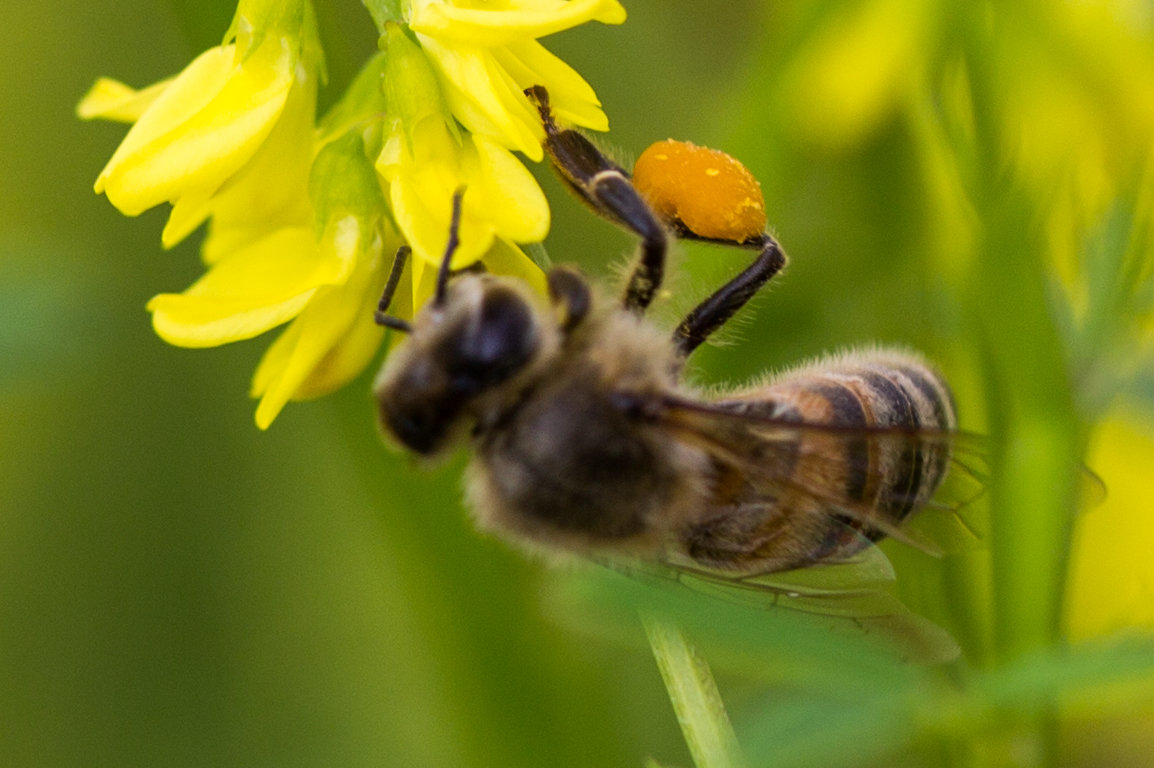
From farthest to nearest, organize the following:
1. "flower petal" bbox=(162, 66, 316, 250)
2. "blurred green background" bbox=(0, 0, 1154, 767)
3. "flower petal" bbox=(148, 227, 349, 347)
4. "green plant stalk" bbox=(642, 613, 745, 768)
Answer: "blurred green background" bbox=(0, 0, 1154, 767) < "flower petal" bbox=(162, 66, 316, 250) < "flower petal" bbox=(148, 227, 349, 347) < "green plant stalk" bbox=(642, 613, 745, 768)

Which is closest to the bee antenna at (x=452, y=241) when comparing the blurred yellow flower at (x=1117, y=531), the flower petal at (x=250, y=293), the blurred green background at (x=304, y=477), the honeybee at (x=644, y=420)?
the honeybee at (x=644, y=420)

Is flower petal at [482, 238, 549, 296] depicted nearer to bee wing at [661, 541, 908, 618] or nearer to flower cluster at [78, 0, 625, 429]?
flower cluster at [78, 0, 625, 429]

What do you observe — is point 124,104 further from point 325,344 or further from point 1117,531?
point 1117,531

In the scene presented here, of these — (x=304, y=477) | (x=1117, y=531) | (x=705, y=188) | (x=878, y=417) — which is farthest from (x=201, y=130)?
(x=1117, y=531)

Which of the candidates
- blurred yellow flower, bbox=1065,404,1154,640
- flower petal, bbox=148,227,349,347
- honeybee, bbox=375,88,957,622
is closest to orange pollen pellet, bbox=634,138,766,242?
honeybee, bbox=375,88,957,622

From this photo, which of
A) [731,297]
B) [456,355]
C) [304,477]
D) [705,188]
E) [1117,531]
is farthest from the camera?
[304,477]

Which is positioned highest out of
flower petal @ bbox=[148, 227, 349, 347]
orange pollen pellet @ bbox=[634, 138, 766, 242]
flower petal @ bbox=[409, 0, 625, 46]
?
flower petal @ bbox=[409, 0, 625, 46]

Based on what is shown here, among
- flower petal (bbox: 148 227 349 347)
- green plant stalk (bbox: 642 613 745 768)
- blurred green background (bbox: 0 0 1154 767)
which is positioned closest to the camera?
green plant stalk (bbox: 642 613 745 768)
